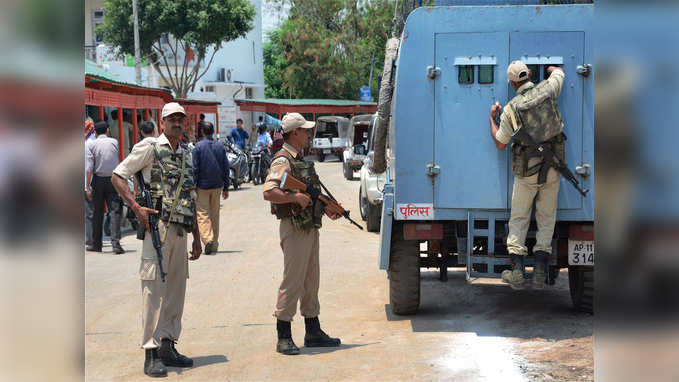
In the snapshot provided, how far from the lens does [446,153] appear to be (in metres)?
6.74

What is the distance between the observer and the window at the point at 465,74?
6.70m

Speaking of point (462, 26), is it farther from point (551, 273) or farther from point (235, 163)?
point (235, 163)

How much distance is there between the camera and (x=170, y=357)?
19.0ft

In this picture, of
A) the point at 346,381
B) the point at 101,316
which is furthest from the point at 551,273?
the point at 101,316

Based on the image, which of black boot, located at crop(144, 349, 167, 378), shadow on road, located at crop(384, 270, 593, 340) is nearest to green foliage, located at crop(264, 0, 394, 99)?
shadow on road, located at crop(384, 270, 593, 340)

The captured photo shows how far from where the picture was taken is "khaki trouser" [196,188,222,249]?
1172 cm

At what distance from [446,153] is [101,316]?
3817mm

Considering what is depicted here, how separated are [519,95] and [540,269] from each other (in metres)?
1.52

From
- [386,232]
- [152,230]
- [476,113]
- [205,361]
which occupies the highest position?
[476,113]

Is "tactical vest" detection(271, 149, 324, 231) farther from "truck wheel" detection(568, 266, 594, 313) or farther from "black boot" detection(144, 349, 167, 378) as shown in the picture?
"truck wheel" detection(568, 266, 594, 313)

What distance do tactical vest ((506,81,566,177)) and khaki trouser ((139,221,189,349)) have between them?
114 inches

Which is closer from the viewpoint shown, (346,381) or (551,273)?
(346,381)

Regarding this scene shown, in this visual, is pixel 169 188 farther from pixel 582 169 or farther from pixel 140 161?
pixel 582 169

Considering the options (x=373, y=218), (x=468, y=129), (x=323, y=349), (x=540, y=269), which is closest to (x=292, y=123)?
(x=468, y=129)
